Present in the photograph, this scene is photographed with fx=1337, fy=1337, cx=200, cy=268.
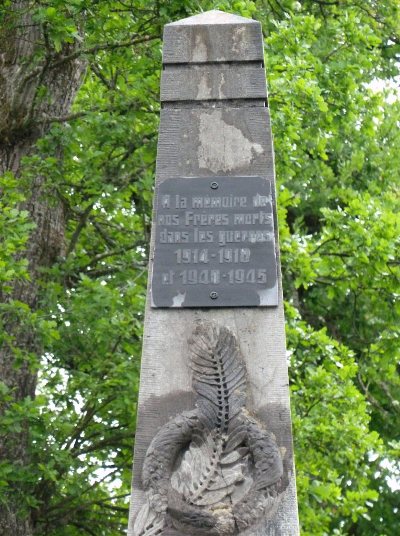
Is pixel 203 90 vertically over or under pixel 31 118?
under

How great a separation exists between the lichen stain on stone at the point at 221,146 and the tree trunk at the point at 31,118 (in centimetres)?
415

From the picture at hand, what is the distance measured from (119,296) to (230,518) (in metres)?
5.21

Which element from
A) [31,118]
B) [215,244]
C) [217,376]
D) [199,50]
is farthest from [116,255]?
[217,376]

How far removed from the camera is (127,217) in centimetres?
1283

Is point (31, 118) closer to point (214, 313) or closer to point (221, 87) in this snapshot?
point (221, 87)

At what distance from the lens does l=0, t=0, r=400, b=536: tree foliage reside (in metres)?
10.5

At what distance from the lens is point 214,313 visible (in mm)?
6473

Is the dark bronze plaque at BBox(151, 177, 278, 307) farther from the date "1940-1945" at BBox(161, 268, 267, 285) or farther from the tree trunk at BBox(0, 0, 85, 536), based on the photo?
the tree trunk at BBox(0, 0, 85, 536)

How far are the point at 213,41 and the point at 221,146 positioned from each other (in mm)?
602

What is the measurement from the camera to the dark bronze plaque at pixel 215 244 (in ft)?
21.2

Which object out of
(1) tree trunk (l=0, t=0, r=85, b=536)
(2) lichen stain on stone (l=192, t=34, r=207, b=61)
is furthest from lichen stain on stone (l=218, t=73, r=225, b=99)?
(1) tree trunk (l=0, t=0, r=85, b=536)

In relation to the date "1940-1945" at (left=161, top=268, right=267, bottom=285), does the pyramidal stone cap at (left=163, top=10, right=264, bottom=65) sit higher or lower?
higher

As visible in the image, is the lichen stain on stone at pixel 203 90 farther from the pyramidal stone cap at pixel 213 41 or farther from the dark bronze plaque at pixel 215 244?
the dark bronze plaque at pixel 215 244

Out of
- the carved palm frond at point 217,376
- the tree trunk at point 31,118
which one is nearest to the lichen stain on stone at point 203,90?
the carved palm frond at point 217,376
